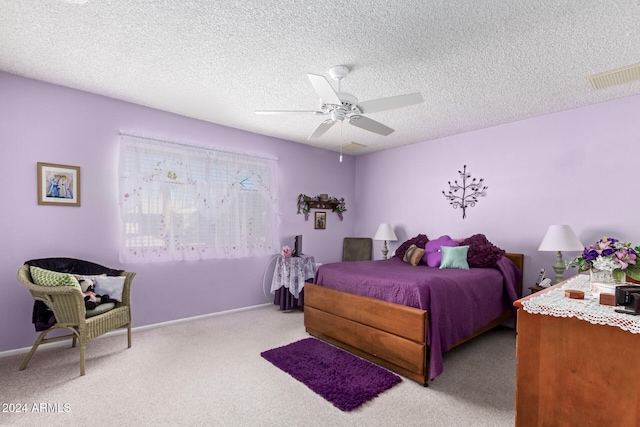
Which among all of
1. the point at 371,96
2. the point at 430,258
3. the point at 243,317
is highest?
the point at 371,96

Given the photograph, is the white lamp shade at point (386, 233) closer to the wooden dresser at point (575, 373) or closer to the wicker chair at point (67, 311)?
the wooden dresser at point (575, 373)

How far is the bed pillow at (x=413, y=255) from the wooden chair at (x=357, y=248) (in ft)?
4.48

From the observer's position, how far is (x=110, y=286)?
2.89m

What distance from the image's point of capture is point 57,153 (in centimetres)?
305

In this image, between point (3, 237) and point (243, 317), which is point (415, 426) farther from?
point (3, 237)

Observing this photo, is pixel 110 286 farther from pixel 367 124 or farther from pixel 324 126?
pixel 367 124

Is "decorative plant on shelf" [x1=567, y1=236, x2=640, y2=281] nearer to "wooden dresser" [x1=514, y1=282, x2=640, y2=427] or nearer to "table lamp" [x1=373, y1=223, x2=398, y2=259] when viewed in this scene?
"wooden dresser" [x1=514, y1=282, x2=640, y2=427]

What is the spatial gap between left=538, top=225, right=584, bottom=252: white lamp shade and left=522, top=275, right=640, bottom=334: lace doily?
1563 millimetres

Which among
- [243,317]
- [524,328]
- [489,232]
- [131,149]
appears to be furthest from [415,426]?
[131,149]

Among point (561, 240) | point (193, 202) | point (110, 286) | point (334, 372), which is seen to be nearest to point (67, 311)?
point (110, 286)

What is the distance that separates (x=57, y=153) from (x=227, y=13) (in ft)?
7.99

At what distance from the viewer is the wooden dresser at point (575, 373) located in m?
1.32

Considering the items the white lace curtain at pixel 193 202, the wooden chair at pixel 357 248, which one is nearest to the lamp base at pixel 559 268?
the wooden chair at pixel 357 248

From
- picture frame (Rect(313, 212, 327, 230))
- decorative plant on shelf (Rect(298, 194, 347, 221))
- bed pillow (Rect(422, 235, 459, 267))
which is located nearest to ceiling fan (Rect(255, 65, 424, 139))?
bed pillow (Rect(422, 235, 459, 267))
